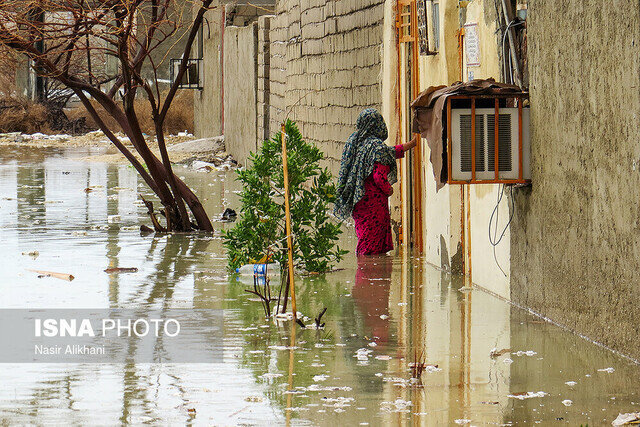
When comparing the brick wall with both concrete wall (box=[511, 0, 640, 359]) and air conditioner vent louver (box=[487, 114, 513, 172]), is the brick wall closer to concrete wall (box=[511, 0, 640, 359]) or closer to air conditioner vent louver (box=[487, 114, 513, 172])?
air conditioner vent louver (box=[487, 114, 513, 172])

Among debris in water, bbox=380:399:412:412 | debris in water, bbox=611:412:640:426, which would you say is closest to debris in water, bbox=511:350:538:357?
debris in water, bbox=380:399:412:412

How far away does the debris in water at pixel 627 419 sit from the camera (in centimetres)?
473

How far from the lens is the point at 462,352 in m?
6.26

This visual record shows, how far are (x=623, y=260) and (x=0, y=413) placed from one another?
10.6ft

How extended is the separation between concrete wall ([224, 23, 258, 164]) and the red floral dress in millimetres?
10293

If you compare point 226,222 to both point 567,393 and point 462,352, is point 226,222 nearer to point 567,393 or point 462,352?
point 462,352

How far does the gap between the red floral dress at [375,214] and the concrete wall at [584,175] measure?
2.47 m

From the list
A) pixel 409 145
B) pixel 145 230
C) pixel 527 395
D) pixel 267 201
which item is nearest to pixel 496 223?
pixel 267 201

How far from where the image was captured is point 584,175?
251 inches

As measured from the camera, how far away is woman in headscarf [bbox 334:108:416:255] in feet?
32.5

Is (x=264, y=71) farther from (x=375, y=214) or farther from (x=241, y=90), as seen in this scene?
(x=375, y=214)

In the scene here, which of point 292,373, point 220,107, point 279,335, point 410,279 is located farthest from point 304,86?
point 220,107

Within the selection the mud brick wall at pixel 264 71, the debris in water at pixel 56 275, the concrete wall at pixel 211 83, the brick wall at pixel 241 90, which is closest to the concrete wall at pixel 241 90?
the brick wall at pixel 241 90

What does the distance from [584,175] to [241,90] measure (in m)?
17.4
